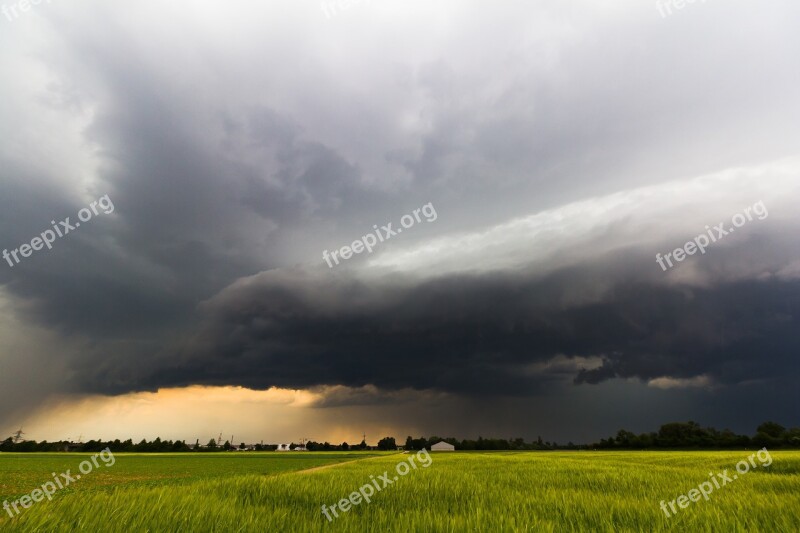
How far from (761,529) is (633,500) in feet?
7.75

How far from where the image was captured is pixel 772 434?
121m

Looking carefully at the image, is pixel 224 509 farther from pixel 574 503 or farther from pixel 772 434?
pixel 772 434

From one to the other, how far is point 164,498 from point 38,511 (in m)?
2.03

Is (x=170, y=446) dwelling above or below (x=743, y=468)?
above

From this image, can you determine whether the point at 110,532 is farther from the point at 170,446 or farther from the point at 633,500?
the point at 170,446

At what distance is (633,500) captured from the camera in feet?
25.8

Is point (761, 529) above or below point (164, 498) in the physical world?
below

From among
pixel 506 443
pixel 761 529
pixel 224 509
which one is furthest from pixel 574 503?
pixel 506 443

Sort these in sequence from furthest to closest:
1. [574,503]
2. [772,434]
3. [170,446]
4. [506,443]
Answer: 1. [506,443]
2. [170,446]
3. [772,434]
4. [574,503]

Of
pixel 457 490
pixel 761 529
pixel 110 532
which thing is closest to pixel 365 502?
pixel 457 490

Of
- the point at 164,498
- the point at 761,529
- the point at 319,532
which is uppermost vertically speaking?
the point at 164,498

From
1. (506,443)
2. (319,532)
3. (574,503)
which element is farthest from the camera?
(506,443)

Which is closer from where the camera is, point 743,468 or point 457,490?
point 457,490

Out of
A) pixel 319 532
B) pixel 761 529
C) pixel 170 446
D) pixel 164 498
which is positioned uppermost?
pixel 170 446
